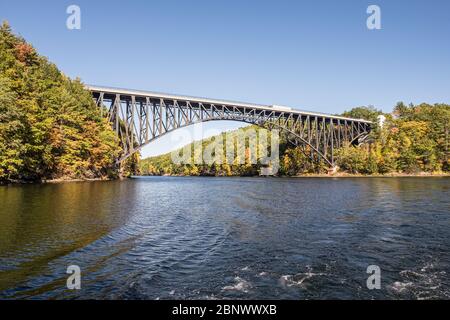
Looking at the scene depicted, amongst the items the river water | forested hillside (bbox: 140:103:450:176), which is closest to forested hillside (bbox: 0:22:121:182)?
the river water

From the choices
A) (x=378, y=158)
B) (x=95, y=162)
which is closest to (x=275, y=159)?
(x=378, y=158)

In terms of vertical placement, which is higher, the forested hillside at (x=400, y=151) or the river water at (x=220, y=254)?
the forested hillside at (x=400, y=151)

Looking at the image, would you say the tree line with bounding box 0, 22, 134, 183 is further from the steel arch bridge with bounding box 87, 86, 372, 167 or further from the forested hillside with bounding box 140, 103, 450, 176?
the forested hillside with bounding box 140, 103, 450, 176

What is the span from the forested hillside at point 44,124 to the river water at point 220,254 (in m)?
18.1

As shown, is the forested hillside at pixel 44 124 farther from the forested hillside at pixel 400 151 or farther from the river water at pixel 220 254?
the forested hillside at pixel 400 151

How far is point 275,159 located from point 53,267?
108m

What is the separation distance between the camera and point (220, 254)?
11.4 meters

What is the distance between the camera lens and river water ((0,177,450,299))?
8.06 m

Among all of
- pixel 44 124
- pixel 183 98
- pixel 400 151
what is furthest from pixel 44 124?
pixel 400 151

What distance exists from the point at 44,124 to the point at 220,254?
1461 inches

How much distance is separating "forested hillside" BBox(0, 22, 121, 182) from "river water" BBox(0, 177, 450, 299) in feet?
59.4

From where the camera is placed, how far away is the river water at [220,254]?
8062 millimetres

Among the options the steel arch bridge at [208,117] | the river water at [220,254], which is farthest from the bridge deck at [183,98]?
the river water at [220,254]
